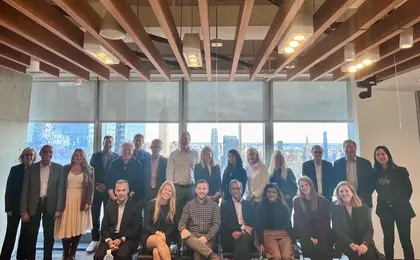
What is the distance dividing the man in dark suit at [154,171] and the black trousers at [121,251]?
2.91ft

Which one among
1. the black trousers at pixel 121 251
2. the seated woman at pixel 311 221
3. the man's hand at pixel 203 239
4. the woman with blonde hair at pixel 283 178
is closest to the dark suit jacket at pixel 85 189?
the black trousers at pixel 121 251

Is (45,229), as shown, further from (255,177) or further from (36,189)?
(255,177)

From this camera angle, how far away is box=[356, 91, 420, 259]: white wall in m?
4.55

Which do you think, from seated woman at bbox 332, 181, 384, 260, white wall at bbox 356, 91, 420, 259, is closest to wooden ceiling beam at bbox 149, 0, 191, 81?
seated woman at bbox 332, 181, 384, 260

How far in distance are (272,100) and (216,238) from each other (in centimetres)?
270

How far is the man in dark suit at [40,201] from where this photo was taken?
3.67m

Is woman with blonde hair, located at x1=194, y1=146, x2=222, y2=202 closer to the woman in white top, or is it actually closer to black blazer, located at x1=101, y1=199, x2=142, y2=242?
the woman in white top

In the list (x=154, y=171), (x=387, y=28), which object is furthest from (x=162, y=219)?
(x=387, y=28)

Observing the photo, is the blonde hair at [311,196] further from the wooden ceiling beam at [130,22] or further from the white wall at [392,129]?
the wooden ceiling beam at [130,22]

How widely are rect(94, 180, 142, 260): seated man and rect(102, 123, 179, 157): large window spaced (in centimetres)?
171

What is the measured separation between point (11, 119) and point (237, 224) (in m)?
3.69

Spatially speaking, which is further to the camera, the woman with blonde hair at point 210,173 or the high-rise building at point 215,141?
the high-rise building at point 215,141

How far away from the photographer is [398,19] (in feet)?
7.64

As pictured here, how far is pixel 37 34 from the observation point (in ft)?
8.38
